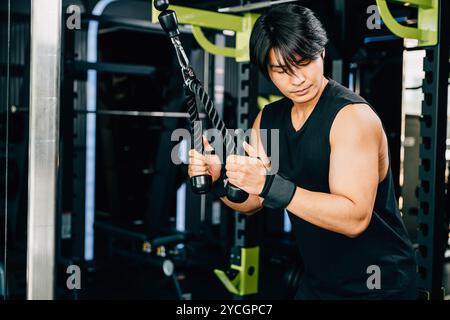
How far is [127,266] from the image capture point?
5.67 m

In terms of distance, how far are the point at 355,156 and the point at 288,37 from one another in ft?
1.38

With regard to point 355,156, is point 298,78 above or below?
above

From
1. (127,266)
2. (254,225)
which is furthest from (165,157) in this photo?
(254,225)

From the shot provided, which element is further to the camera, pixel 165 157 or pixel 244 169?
pixel 165 157

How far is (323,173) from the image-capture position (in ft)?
6.17

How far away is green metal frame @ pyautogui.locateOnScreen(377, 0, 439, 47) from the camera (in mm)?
2564

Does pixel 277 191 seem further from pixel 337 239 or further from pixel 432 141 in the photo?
pixel 432 141

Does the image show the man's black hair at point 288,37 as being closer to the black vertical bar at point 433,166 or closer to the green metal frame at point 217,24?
the black vertical bar at point 433,166

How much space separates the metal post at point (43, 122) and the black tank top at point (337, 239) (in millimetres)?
913

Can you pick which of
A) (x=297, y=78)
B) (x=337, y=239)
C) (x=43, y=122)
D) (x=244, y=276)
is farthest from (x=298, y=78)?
(x=244, y=276)

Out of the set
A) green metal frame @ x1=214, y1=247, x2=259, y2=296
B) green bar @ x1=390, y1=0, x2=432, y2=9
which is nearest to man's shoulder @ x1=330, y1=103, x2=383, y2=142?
green bar @ x1=390, y1=0, x2=432, y2=9

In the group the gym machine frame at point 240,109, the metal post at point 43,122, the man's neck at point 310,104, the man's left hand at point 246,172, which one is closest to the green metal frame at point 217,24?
the gym machine frame at point 240,109
